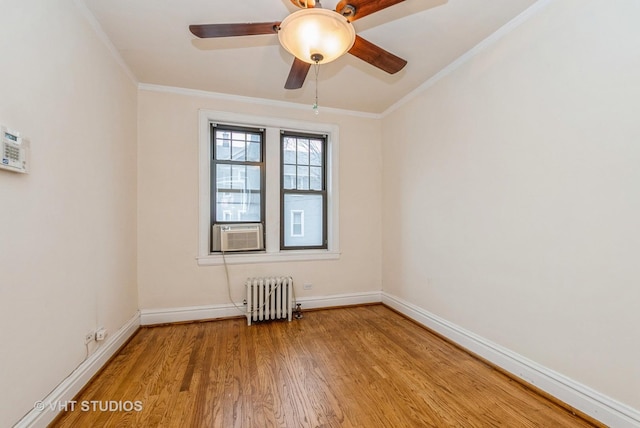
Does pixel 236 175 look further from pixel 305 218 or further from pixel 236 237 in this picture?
pixel 305 218

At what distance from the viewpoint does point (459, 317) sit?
2461 millimetres

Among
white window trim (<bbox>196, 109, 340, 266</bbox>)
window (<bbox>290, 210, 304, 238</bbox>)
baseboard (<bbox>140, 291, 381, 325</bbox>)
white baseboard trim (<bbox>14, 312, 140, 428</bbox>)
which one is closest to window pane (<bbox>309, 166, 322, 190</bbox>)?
white window trim (<bbox>196, 109, 340, 266</bbox>)

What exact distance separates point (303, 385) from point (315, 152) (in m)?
2.73

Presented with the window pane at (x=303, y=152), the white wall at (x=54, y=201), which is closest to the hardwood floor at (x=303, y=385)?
the white wall at (x=54, y=201)

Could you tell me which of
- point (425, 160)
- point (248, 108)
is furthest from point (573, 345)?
point (248, 108)

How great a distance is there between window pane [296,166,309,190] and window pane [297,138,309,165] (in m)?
0.08

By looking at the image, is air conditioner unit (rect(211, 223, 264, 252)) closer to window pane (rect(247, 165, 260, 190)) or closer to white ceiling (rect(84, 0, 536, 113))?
window pane (rect(247, 165, 260, 190))

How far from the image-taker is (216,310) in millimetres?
3086

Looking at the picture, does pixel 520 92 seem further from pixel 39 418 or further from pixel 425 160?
pixel 39 418

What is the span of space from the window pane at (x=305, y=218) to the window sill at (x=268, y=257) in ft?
0.55

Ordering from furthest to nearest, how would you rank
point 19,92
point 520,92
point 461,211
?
1. point 461,211
2. point 520,92
3. point 19,92

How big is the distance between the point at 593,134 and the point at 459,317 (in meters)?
1.71

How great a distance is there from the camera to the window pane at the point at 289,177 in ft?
11.5

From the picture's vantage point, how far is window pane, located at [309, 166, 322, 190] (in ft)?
11.9
